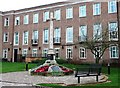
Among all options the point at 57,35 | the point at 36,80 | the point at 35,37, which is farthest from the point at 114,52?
the point at 36,80

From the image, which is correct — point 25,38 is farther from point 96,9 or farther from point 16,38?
point 96,9

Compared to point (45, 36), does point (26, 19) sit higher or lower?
higher

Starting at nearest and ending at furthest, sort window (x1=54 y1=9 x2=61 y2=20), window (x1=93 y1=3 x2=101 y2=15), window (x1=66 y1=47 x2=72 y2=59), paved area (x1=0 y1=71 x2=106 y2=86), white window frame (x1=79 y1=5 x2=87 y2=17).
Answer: paved area (x1=0 y1=71 x2=106 y2=86) → window (x1=93 y1=3 x2=101 y2=15) → white window frame (x1=79 y1=5 x2=87 y2=17) → window (x1=66 y1=47 x2=72 y2=59) → window (x1=54 y1=9 x2=61 y2=20)

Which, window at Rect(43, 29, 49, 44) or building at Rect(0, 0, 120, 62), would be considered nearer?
building at Rect(0, 0, 120, 62)

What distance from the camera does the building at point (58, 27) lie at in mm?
33062

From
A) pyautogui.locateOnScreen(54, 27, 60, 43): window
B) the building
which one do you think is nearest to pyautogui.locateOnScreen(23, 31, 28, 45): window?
the building

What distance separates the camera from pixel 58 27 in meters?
38.0

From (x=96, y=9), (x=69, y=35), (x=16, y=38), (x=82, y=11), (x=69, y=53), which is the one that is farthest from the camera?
(x=16, y=38)

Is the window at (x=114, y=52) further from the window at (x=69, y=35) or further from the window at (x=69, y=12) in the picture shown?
the window at (x=69, y=12)

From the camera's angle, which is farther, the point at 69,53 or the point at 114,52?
the point at 69,53

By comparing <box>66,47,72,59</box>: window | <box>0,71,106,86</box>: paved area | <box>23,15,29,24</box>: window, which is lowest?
<box>0,71,106,86</box>: paved area

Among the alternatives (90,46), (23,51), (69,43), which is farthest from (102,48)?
(23,51)

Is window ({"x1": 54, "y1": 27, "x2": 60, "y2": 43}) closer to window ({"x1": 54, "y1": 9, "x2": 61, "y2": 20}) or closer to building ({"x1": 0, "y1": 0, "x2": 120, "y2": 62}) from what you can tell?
building ({"x1": 0, "y1": 0, "x2": 120, "y2": 62})

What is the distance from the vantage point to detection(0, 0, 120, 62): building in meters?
33.1
